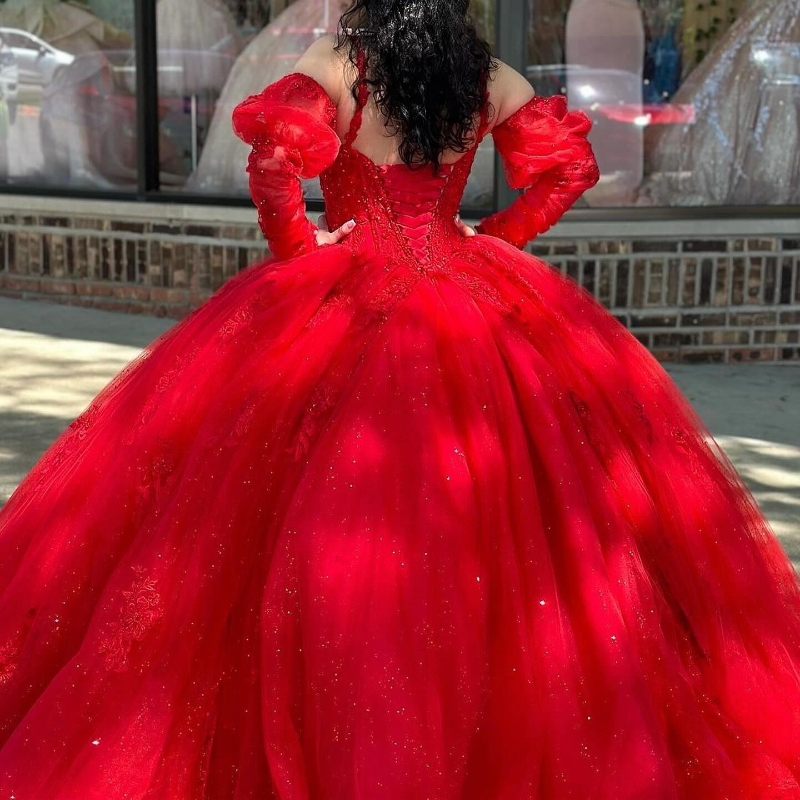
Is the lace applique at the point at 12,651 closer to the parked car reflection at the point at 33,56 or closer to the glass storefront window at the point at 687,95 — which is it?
the glass storefront window at the point at 687,95

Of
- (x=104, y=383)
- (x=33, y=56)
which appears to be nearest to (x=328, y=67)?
(x=104, y=383)

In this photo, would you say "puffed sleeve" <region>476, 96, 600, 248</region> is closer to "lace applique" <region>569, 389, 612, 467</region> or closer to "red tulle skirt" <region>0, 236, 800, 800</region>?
"red tulle skirt" <region>0, 236, 800, 800</region>

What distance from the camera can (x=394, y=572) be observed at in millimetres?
2381

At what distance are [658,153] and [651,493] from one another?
4.48 m

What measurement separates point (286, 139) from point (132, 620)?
3.29 ft

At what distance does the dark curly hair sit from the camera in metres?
2.72

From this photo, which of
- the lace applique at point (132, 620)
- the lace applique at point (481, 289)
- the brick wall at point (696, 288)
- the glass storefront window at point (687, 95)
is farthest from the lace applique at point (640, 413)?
the glass storefront window at point (687, 95)

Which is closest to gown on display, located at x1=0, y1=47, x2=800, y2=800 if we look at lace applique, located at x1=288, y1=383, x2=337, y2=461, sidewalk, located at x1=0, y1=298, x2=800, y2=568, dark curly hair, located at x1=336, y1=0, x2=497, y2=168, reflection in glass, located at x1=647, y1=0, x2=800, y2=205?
lace applique, located at x1=288, y1=383, x2=337, y2=461

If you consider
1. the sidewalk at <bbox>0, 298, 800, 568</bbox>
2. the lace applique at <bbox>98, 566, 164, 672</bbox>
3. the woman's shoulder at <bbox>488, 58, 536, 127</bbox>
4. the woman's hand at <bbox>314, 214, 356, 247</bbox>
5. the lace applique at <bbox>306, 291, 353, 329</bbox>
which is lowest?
the sidewalk at <bbox>0, 298, 800, 568</bbox>

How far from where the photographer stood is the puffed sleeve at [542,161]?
3076mm

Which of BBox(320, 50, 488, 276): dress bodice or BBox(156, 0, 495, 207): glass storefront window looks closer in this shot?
BBox(320, 50, 488, 276): dress bodice

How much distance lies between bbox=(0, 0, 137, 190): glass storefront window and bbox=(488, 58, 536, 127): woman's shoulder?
503 cm

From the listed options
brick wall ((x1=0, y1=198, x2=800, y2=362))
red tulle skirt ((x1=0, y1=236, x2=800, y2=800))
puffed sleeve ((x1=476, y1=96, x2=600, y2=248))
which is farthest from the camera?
brick wall ((x1=0, y1=198, x2=800, y2=362))

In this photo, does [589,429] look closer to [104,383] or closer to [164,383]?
[164,383]
